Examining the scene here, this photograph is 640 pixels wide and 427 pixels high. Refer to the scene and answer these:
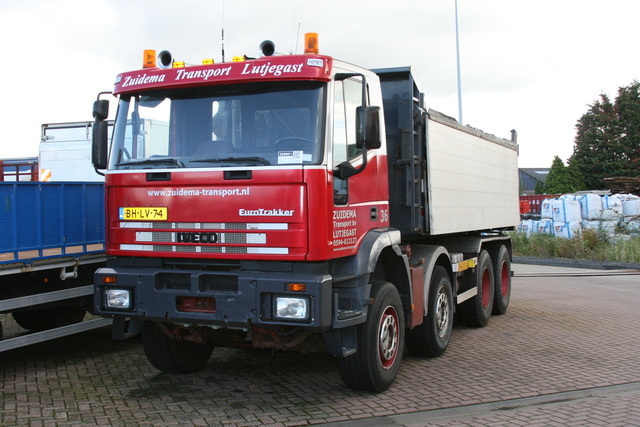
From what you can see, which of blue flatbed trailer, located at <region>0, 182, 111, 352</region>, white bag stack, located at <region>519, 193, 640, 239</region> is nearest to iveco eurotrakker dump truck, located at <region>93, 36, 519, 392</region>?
blue flatbed trailer, located at <region>0, 182, 111, 352</region>

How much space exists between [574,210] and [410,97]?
64.5 feet

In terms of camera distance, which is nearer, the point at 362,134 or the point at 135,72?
the point at 362,134

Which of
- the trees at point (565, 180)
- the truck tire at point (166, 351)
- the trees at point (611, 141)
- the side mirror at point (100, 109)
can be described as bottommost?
the truck tire at point (166, 351)

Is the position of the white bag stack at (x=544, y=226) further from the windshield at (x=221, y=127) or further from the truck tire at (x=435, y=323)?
the windshield at (x=221, y=127)

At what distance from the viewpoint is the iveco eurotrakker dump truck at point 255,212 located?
548 cm

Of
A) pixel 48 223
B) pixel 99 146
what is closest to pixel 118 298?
pixel 99 146

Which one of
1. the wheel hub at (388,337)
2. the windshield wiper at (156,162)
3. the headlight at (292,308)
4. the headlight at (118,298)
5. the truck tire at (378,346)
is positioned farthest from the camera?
the wheel hub at (388,337)

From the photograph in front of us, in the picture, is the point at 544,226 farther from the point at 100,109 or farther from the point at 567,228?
the point at 100,109

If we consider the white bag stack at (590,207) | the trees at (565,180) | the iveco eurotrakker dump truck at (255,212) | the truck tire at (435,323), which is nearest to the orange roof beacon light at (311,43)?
the iveco eurotrakker dump truck at (255,212)

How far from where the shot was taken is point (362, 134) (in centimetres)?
562

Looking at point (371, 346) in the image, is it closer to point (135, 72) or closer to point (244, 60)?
point (244, 60)

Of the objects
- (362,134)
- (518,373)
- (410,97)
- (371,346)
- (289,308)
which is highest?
(410,97)

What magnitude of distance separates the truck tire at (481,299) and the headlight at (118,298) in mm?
5395

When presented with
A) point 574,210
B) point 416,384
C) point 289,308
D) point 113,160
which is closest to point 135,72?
point 113,160
